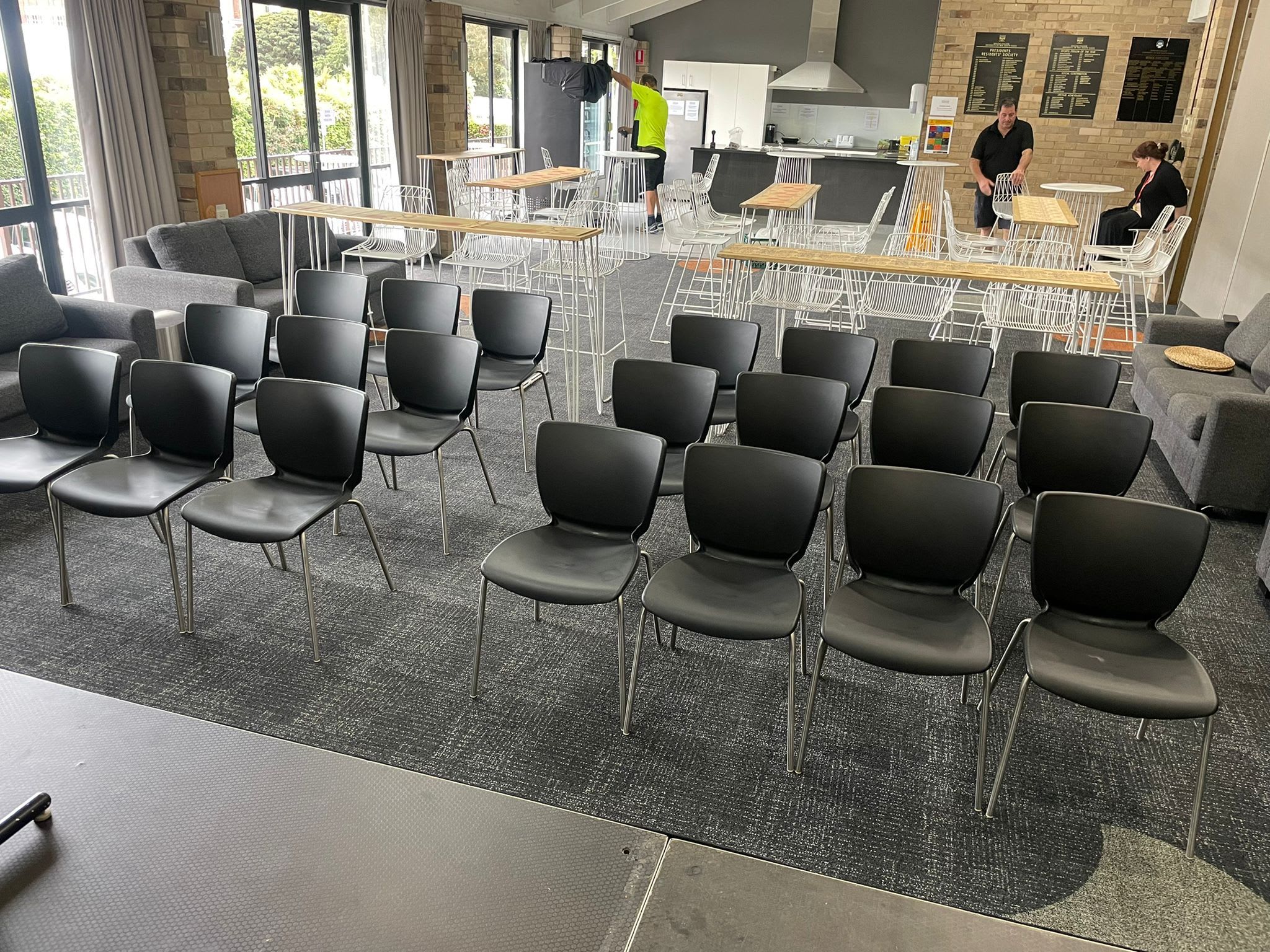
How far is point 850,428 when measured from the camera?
12.8 ft

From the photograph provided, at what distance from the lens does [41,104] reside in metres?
5.61

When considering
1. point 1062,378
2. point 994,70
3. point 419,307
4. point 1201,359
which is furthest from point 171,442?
point 994,70

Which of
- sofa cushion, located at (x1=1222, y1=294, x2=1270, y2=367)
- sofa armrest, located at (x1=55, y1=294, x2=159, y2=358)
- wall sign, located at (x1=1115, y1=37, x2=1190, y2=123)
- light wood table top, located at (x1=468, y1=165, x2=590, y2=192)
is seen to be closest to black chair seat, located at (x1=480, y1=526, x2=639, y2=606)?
sofa armrest, located at (x1=55, y1=294, x2=159, y2=358)

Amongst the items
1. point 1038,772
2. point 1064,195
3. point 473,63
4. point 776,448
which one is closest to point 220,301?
point 776,448

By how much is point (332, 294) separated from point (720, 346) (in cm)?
228

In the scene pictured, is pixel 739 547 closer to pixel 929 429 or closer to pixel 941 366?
pixel 929 429

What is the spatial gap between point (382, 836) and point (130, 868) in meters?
0.41

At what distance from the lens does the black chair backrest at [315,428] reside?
3137 millimetres

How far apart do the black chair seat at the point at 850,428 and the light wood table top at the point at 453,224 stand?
1689mm

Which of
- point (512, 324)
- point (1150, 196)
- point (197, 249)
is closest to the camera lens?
point (512, 324)

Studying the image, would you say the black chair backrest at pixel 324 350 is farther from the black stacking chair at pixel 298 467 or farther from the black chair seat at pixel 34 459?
the black chair seat at pixel 34 459

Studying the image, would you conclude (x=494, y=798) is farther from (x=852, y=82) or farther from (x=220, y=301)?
(x=852, y=82)

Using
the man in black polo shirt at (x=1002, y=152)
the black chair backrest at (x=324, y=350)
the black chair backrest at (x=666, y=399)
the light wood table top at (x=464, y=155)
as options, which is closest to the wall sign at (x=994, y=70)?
the man in black polo shirt at (x=1002, y=152)

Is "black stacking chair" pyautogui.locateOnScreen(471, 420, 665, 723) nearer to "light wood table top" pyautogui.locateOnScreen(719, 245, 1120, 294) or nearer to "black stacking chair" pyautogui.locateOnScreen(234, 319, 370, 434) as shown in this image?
"black stacking chair" pyautogui.locateOnScreen(234, 319, 370, 434)
